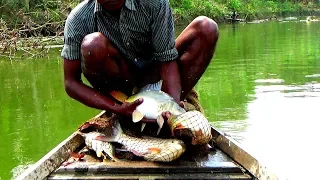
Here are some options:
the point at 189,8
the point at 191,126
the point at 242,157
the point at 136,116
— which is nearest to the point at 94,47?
the point at 136,116

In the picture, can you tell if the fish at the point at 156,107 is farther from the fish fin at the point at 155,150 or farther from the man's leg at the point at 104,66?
the man's leg at the point at 104,66

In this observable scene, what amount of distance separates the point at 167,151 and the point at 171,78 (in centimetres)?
61

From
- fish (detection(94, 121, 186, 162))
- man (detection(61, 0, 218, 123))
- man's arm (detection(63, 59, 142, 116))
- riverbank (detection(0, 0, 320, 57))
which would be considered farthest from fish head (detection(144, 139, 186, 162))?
riverbank (detection(0, 0, 320, 57))

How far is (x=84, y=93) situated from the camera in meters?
2.74

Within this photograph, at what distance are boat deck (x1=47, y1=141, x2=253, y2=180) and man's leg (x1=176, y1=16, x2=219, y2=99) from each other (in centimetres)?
70

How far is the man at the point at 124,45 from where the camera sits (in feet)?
8.93

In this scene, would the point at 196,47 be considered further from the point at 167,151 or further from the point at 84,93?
Answer: the point at 167,151

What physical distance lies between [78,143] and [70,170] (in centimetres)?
56

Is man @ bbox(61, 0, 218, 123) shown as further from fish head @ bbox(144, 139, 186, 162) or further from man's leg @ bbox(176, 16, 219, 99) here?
fish head @ bbox(144, 139, 186, 162)

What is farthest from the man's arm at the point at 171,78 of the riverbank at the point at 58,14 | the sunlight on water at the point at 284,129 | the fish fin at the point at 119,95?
the riverbank at the point at 58,14

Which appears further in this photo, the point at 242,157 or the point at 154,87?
the point at 154,87

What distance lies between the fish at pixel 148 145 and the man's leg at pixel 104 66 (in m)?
0.23

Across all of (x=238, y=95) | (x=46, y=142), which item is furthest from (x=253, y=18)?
(x=46, y=142)

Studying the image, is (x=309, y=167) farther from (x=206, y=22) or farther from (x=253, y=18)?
(x=253, y=18)
